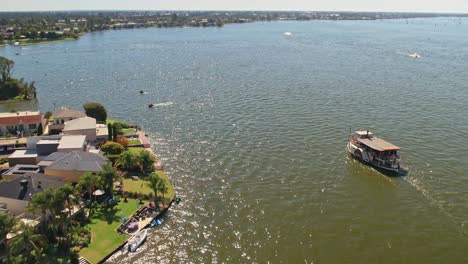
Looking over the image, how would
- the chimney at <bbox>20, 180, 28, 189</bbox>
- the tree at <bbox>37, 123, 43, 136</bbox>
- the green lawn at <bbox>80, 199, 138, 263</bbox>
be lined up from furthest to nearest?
the tree at <bbox>37, 123, 43, 136</bbox> < the chimney at <bbox>20, 180, 28, 189</bbox> < the green lawn at <bbox>80, 199, 138, 263</bbox>

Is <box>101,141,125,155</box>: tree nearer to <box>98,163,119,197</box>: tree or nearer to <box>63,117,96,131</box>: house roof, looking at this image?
<box>63,117,96,131</box>: house roof

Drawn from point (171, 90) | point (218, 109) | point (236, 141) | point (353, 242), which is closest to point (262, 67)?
point (171, 90)

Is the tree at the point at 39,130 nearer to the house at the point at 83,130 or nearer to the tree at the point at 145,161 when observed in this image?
the house at the point at 83,130

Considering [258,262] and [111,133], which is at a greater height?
[111,133]

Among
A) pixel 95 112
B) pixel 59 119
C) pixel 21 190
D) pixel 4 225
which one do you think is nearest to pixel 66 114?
pixel 59 119

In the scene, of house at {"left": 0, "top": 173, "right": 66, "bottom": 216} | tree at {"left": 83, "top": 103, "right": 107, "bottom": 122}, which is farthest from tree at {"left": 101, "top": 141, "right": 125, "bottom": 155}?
tree at {"left": 83, "top": 103, "right": 107, "bottom": 122}

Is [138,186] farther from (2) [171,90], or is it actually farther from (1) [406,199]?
(2) [171,90]

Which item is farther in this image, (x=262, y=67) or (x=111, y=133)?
(x=262, y=67)

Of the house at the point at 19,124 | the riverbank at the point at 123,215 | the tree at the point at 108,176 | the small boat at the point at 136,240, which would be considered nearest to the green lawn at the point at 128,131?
the house at the point at 19,124
